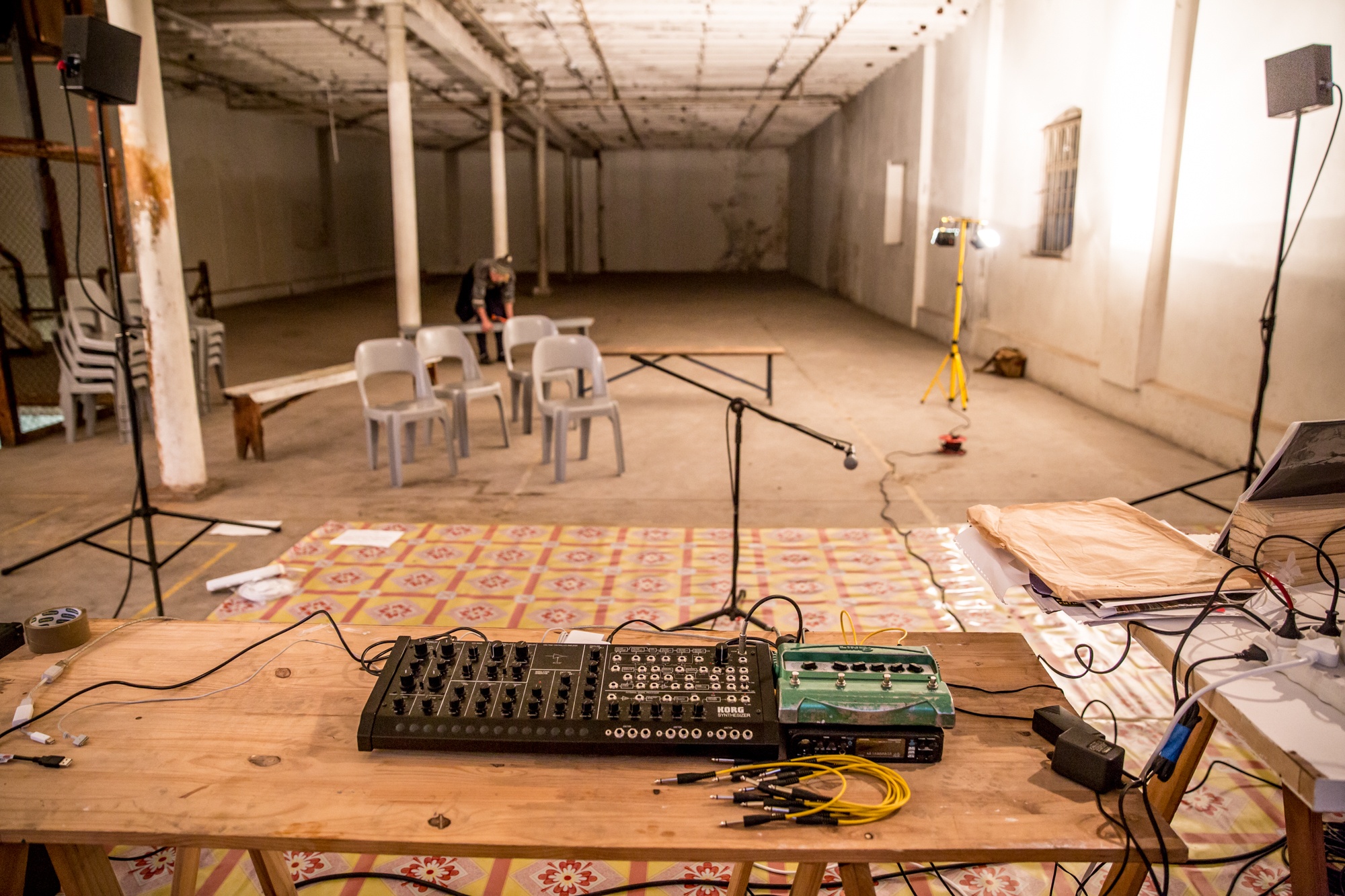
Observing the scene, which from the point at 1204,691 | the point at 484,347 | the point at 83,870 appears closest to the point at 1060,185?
the point at 484,347

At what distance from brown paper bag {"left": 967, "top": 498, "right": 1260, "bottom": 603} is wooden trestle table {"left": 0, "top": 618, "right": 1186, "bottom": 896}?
210mm

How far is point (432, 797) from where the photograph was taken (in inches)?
46.5

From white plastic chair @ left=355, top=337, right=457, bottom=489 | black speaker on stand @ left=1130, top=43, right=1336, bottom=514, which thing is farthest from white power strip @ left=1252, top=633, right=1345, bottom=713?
white plastic chair @ left=355, top=337, right=457, bottom=489

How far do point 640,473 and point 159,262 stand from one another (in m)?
2.77

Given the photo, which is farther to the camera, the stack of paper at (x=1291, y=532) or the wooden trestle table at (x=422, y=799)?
the stack of paper at (x=1291, y=532)

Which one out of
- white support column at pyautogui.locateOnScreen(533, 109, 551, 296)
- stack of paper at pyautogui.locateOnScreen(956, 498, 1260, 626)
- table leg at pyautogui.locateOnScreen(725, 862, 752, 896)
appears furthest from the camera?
white support column at pyautogui.locateOnScreen(533, 109, 551, 296)

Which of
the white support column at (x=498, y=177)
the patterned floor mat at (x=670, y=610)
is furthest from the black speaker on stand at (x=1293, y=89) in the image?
the white support column at (x=498, y=177)

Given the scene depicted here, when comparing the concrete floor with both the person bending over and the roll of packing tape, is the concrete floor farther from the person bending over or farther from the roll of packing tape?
the roll of packing tape

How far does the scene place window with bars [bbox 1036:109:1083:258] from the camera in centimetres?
763

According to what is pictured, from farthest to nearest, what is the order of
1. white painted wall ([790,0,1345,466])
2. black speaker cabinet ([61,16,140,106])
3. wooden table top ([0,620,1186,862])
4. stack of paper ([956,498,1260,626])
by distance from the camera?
white painted wall ([790,0,1345,466])
black speaker cabinet ([61,16,140,106])
stack of paper ([956,498,1260,626])
wooden table top ([0,620,1186,862])

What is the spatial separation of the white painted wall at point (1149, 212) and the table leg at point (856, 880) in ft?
15.3

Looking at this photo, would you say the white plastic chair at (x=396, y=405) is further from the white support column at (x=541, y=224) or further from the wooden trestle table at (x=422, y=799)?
the white support column at (x=541, y=224)

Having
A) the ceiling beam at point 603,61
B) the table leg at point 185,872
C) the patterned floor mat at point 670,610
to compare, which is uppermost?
the ceiling beam at point 603,61

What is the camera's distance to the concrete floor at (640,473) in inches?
170
